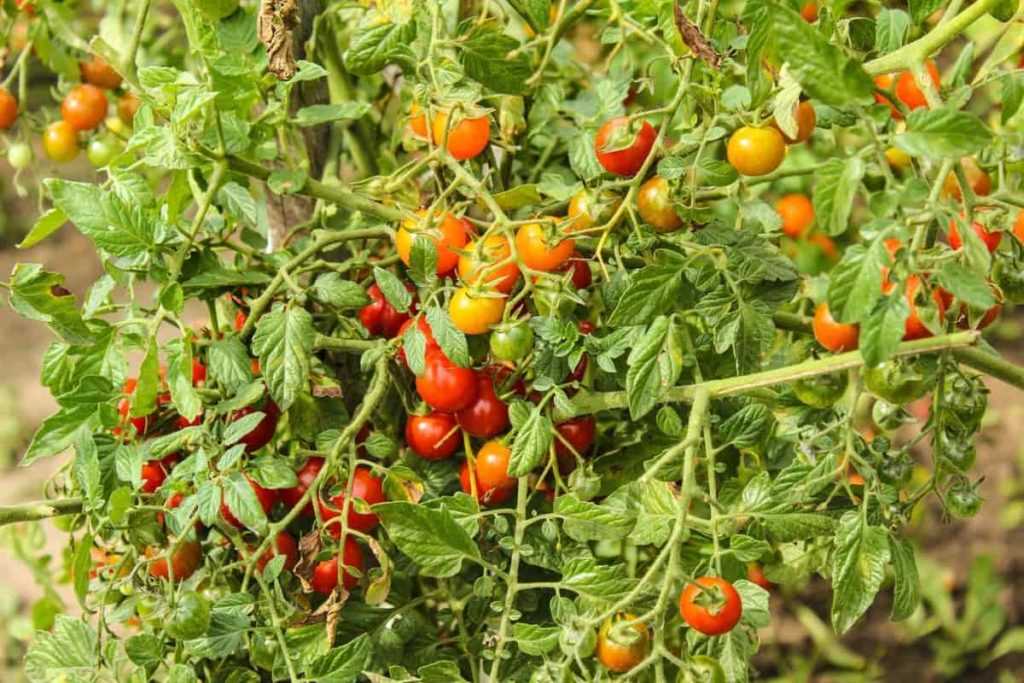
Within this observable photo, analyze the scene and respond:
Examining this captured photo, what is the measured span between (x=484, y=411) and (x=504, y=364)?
0.13 ft

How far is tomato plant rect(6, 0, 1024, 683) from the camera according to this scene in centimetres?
76

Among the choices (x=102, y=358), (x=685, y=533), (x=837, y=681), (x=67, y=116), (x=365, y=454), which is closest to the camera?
(x=685, y=533)

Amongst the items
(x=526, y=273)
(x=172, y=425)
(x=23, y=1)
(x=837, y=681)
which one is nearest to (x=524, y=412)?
(x=526, y=273)

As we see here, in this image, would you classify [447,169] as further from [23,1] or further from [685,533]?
[23,1]

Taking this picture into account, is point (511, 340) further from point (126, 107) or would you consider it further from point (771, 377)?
point (126, 107)

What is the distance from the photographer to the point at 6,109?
1.17 metres

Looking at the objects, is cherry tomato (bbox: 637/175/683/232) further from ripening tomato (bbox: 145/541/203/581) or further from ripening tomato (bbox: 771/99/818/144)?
ripening tomato (bbox: 145/541/203/581)

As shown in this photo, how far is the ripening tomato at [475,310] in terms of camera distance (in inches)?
30.5

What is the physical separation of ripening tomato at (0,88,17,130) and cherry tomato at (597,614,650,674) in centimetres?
82

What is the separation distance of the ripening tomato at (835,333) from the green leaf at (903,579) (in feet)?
0.45

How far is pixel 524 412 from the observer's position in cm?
82

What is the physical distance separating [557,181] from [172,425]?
14.7 inches

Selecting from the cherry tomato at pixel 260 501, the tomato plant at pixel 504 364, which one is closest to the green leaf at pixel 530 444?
the tomato plant at pixel 504 364

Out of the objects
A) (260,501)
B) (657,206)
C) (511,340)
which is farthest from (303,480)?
(657,206)
